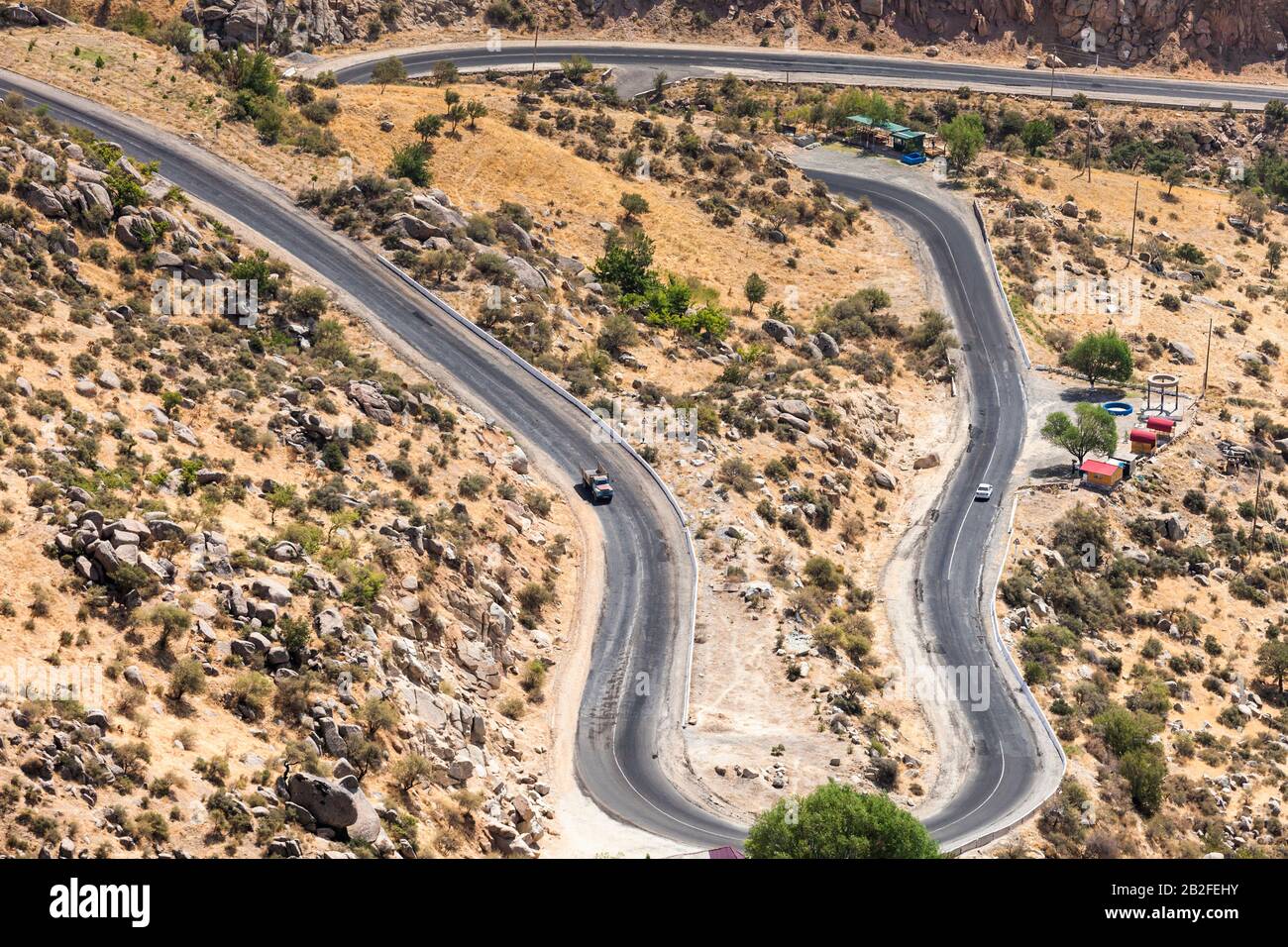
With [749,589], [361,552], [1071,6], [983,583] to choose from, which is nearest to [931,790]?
[749,589]

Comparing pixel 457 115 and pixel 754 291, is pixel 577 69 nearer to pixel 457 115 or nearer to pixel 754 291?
pixel 457 115

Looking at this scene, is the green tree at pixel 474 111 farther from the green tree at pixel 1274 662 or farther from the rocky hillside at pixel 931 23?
the green tree at pixel 1274 662

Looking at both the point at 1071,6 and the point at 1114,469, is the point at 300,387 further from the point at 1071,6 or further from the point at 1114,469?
the point at 1071,6

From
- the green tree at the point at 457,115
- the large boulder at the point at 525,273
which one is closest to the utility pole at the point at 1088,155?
the green tree at the point at 457,115

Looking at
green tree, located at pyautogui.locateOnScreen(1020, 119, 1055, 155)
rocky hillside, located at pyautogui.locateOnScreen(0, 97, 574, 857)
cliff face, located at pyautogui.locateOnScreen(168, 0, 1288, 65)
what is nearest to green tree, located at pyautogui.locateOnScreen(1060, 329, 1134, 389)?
green tree, located at pyautogui.locateOnScreen(1020, 119, 1055, 155)

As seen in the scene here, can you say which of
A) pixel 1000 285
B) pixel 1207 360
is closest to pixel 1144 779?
pixel 1207 360
